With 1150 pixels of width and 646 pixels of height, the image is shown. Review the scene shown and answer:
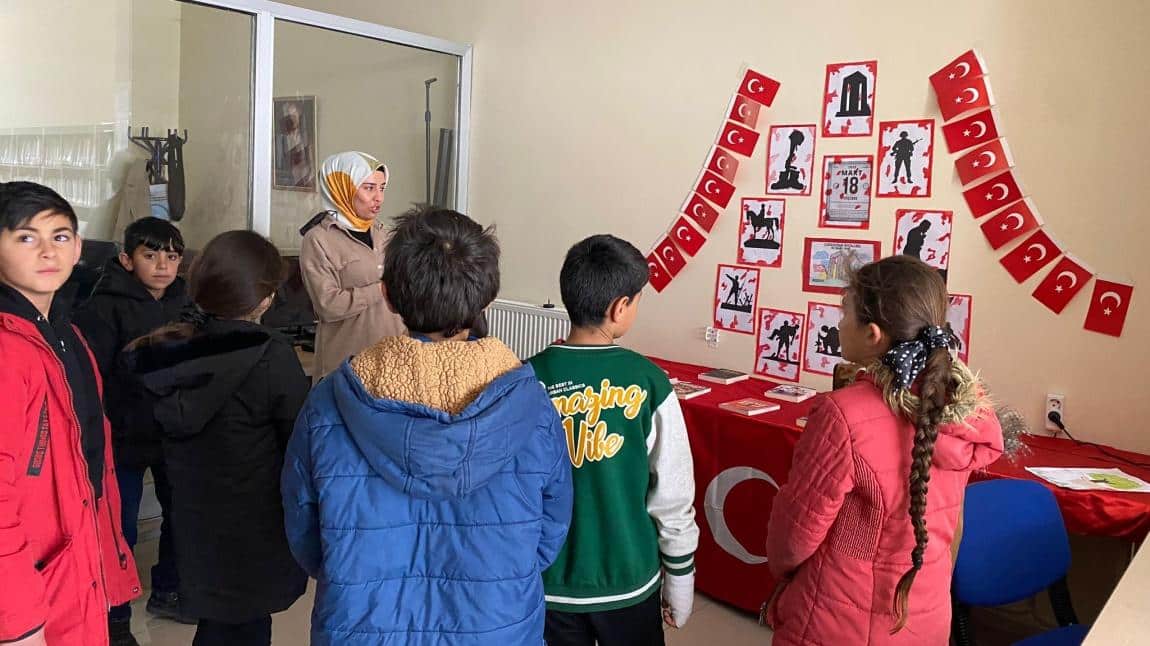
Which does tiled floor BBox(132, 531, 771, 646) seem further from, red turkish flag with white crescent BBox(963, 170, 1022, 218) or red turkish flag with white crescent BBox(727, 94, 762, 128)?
red turkish flag with white crescent BBox(727, 94, 762, 128)

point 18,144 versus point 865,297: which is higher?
point 18,144

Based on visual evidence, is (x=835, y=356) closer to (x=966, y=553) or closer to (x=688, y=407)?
(x=688, y=407)

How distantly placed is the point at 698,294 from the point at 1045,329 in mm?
1349

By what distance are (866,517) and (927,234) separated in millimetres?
1765

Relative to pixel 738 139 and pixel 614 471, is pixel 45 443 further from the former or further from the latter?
pixel 738 139

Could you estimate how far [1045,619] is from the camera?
2.74 m

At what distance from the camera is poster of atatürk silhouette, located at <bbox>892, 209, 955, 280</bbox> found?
9.54 feet

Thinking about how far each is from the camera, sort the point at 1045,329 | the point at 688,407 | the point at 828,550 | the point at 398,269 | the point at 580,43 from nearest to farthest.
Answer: the point at 398,269, the point at 828,550, the point at 1045,329, the point at 688,407, the point at 580,43

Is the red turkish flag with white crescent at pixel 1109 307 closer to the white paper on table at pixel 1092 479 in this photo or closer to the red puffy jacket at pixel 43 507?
the white paper on table at pixel 1092 479

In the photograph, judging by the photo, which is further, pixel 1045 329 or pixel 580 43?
pixel 580 43

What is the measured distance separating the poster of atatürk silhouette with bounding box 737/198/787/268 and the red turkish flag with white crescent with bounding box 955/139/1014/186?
0.67m

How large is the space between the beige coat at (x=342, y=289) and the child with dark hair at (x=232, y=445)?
1022mm

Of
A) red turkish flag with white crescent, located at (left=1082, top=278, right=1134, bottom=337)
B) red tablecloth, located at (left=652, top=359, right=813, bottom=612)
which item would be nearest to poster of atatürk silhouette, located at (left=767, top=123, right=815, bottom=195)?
red tablecloth, located at (left=652, top=359, right=813, bottom=612)

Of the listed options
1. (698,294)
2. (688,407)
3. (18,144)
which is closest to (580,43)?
(698,294)
